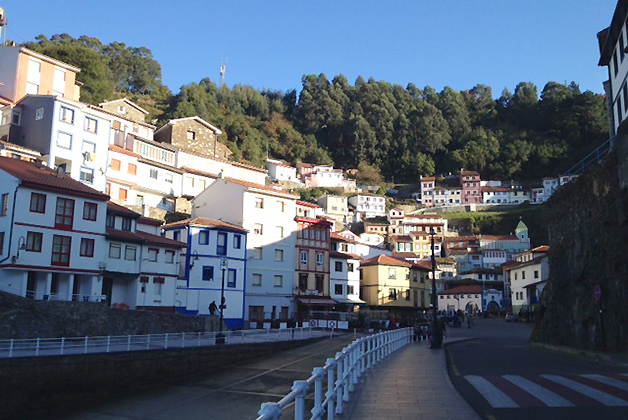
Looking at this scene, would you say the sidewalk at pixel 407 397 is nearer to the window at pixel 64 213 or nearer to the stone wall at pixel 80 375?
the stone wall at pixel 80 375

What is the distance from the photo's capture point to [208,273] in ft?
147

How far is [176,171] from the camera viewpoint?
5956cm

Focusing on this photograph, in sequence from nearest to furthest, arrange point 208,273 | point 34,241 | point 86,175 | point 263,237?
point 34,241 < point 208,273 < point 86,175 < point 263,237

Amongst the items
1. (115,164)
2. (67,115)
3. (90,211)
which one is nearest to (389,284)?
(115,164)

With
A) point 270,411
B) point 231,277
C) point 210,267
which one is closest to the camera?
point 270,411

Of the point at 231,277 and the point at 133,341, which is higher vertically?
the point at 231,277

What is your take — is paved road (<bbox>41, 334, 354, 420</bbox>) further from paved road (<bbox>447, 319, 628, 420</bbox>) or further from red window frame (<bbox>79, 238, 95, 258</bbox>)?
red window frame (<bbox>79, 238, 95, 258</bbox>)

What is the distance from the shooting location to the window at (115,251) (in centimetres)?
3581

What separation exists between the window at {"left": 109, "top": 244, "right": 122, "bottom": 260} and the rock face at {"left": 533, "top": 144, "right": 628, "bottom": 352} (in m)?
26.8

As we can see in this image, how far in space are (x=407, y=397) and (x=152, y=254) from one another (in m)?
30.8

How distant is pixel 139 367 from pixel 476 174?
11567cm

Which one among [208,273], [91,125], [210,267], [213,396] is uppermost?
[91,125]

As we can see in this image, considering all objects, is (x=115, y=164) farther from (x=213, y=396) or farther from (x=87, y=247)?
(x=213, y=396)

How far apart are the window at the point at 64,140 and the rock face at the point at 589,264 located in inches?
1486
